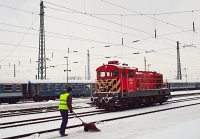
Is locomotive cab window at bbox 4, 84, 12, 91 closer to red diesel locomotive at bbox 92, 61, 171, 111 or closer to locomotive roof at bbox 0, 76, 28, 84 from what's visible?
locomotive roof at bbox 0, 76, 28, 84

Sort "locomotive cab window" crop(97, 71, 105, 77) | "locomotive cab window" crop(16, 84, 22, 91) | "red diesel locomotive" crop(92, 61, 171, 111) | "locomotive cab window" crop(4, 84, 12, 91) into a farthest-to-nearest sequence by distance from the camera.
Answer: "locomotive cab window" crop(16, 84, 22, 91) → "locomotive cab window" crop(4, 84, 12, 91) → "locomotive cab window" crop(97, 71, 105, 77) → "red diesel locomotive" crop(92, 61, 171, 111)

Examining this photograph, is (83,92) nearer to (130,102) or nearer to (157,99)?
(157,99)

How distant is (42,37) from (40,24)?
1.28 m

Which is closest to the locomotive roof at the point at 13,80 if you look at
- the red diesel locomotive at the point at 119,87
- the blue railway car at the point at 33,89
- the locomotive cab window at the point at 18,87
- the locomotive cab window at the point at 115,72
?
the blue railway car at the point at 33,89

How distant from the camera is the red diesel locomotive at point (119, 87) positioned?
64.8 ft

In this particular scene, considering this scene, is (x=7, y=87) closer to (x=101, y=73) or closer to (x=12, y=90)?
(x=12, y=90)

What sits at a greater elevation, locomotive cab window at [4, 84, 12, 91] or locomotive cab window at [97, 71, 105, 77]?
locomotive cab window at [97, 71, 105, 77]

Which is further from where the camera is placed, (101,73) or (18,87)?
(18,87)

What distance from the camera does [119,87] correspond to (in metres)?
20.0

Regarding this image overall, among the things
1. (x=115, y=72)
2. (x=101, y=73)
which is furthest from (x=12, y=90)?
(x=115, y=72)

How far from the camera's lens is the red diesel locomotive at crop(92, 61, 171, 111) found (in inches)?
778

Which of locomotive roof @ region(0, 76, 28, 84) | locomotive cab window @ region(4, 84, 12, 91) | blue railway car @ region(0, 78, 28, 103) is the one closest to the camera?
blue railway car @ region(0, 78, 28, 103)

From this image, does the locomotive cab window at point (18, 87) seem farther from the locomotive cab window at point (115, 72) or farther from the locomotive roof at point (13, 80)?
the locomotive cab window at point (115, 72)

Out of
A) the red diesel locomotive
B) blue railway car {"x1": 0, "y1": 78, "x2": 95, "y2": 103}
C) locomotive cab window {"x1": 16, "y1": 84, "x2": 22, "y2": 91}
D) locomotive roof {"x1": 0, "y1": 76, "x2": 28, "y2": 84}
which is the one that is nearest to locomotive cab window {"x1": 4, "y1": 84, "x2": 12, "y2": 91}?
blue railway car {"x1": 0, "y1": 78, "x2": 95, "y2": 103}
